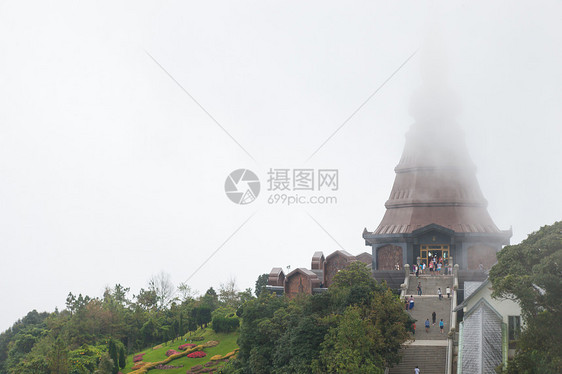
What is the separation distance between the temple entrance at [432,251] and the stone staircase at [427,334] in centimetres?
408

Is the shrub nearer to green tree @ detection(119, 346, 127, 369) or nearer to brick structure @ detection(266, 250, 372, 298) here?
green tree @ detection(119, 346, 127, 369)

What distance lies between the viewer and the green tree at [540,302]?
2166 cm

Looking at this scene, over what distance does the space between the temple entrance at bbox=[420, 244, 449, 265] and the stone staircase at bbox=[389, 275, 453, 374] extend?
4.08 meters

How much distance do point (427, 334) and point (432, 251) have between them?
12344 millimetres

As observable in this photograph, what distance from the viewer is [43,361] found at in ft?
133

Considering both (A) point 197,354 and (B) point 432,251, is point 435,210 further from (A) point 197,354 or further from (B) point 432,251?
(A) point 197,354

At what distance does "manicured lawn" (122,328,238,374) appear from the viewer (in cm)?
4428

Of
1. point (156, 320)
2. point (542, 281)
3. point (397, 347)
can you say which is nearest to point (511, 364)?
point (542, 281)

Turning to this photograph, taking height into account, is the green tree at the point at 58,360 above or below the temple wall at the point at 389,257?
below

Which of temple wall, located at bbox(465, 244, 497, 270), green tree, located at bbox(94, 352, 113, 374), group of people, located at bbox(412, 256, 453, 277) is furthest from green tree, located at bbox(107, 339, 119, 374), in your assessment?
temple wall, located at bbox(465, 244, 497, 270)

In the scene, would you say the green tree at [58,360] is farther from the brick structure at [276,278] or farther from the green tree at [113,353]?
the brick structure at [276,278]

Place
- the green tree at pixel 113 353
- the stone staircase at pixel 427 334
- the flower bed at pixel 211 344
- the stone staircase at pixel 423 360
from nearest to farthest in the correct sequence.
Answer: the stone staircase at pixel 423 360 < the stone staircase at pixel 427 334 < the green tree at pixel 113 353 < the flower bed at pixel 211 344

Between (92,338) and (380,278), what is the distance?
917 inches

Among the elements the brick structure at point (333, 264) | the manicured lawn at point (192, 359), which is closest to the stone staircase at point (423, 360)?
the brick structure at point (333, 264)
